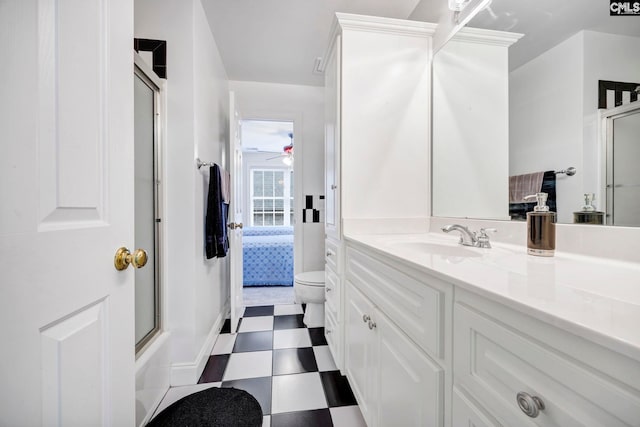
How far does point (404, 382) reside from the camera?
771 mm

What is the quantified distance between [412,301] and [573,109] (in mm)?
861

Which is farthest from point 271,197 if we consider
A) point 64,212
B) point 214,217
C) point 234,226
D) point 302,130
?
point 64,212

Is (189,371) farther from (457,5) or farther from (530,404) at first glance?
(457,5)

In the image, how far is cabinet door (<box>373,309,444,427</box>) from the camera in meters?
0.63

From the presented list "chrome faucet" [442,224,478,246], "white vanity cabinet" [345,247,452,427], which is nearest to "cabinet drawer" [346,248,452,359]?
"white vanity cabinet" [345,247,452,427]

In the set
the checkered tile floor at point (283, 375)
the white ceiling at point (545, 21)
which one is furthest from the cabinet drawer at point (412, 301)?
the white ceiling at point (545, 21)

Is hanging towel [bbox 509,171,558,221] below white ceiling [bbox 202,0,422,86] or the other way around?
below

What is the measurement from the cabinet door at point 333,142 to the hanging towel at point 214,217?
30.0 inches

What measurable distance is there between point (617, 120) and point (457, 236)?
773 mm

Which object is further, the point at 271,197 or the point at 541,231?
the point at 271,197

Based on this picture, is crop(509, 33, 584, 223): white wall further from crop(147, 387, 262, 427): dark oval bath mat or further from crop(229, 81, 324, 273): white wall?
crop(229, 81, 324, 273): white wall

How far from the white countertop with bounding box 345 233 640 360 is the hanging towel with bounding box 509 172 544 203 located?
11.2 inches

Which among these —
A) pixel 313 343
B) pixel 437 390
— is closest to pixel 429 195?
pixel 437 390

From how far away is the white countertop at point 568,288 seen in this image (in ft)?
1.06
